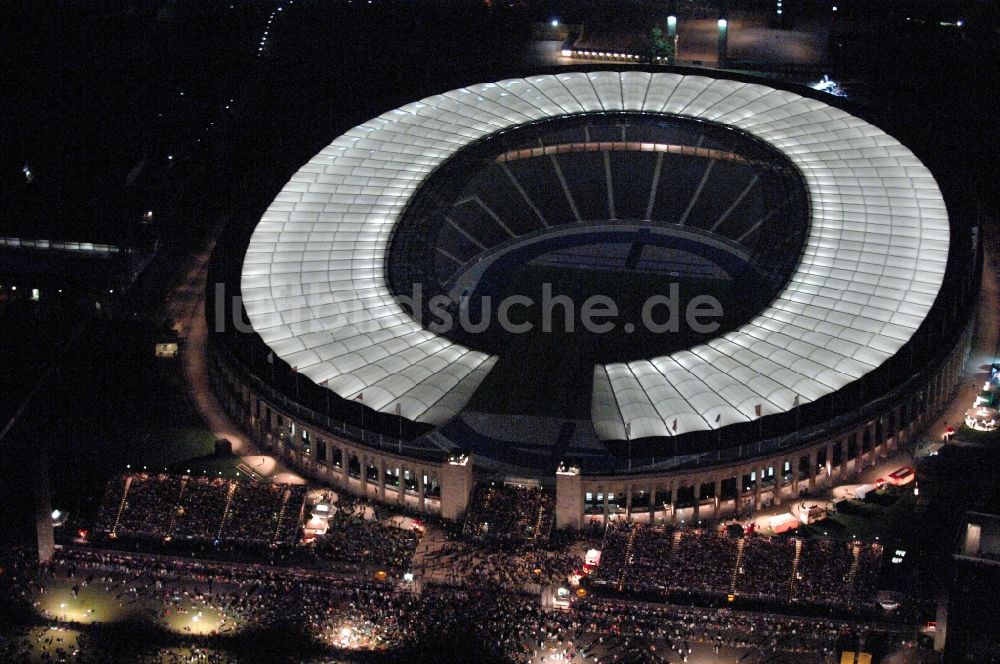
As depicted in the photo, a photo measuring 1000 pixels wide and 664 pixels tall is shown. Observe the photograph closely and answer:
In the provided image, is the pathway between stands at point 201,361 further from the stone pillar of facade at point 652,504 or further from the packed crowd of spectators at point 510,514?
the stone pillar of facade at point 652,504

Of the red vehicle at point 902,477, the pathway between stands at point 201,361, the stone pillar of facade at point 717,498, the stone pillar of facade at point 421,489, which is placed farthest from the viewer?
the pathway between stands at point 201,361

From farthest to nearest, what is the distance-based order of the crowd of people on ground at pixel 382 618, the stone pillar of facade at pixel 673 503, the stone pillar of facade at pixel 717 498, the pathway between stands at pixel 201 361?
1. the pathway between stands at pixel 201 361
2. the stone pillar of facade at pixel 717 498
3. the stone pillar of facade at pixel 673 503
4. the crowd of people on ground at pixel 382 618

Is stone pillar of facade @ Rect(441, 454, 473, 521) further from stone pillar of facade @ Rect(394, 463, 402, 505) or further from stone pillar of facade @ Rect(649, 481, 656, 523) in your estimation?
stone pillar of facade @ Rect(649, 481, 656, 523)

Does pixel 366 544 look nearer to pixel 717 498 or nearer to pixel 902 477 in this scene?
pixel 717 498

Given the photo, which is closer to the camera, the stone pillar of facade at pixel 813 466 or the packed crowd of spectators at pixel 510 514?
the packed crowd of spectators at pixel 510 514

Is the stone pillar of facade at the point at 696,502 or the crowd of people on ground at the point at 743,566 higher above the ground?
the stone pillar of facade at the point at 696,502

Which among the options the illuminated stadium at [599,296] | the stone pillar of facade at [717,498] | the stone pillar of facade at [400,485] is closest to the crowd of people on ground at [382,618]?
the stone pillar of facade at [717,498]

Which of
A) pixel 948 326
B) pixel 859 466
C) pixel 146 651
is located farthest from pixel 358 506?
pixel 948 326

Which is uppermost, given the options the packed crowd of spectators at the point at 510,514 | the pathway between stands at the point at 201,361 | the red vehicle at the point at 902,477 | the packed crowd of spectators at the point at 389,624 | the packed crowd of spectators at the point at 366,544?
the pathway between stands at the point at 201,361

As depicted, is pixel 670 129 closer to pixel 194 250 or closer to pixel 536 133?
pixel 536 133
